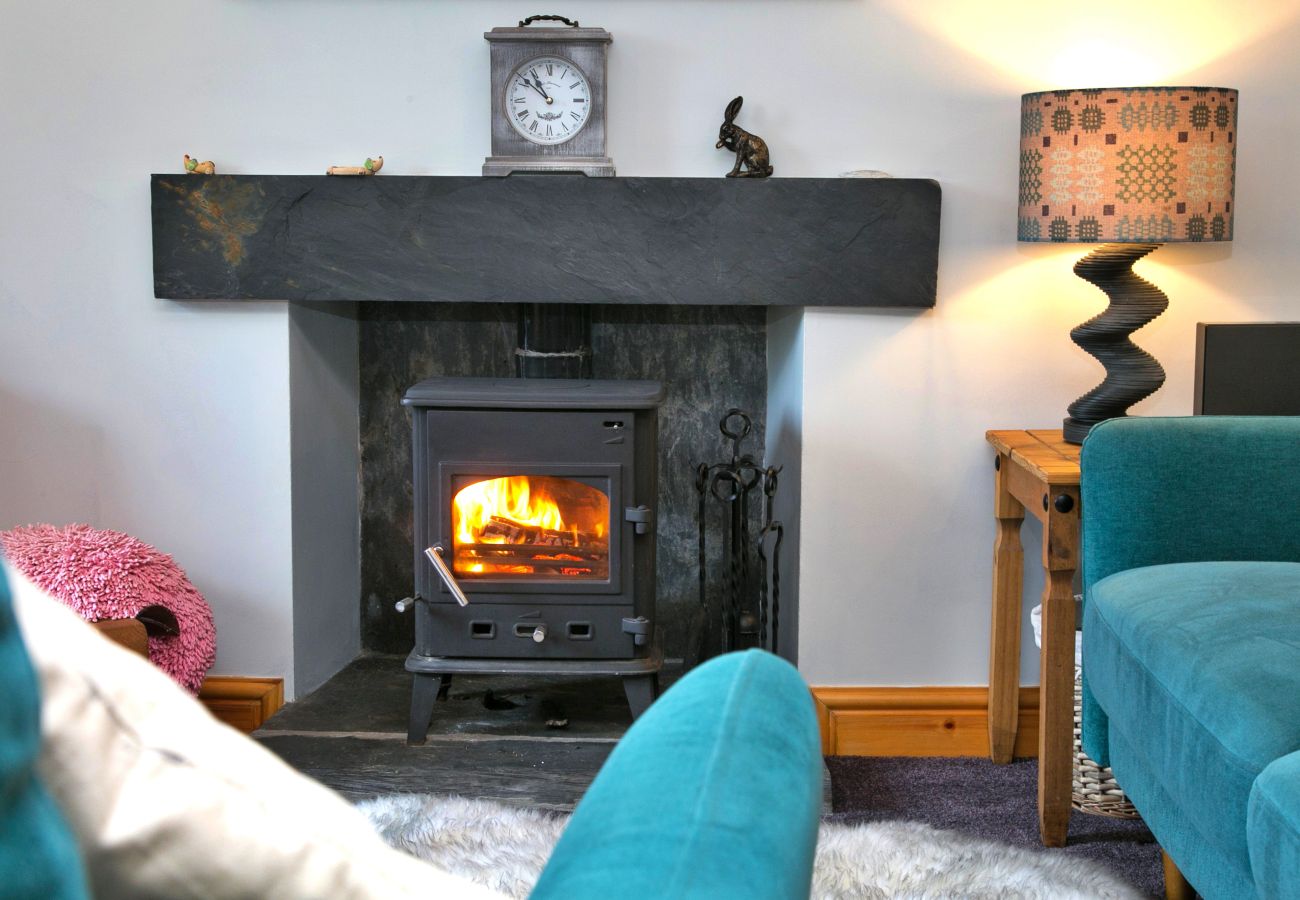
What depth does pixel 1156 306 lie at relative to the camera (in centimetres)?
245

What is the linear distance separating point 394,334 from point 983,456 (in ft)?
4.50

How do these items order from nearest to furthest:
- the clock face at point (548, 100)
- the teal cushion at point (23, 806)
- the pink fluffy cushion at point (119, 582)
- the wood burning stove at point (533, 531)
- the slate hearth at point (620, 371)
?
the teal cushion at point (23, 806), the pink fluffy cushion at point (119, 582), the wood burning stove at point (533, 531), the clock face at point (548, 100), the slate hearth at point (620, 371)

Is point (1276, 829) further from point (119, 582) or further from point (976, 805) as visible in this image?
point (119, 582)

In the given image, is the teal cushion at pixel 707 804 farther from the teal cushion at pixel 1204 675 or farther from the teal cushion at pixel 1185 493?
the teal cushion at pixel 1185 493

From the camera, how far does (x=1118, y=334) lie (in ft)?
8.07

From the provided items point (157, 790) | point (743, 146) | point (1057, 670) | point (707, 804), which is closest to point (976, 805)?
point (1057, 670)

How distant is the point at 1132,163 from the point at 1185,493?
606 millimetres

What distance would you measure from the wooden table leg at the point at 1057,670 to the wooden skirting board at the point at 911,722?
46 cm

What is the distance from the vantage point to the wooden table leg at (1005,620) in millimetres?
2623

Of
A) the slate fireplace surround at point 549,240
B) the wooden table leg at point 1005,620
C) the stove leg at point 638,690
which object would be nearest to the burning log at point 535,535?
the stove leg at point 638,690

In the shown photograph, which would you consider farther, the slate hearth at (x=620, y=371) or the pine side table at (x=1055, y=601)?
the slate hearth at (x=620, y=371)

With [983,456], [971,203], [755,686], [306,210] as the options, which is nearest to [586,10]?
[306,210]

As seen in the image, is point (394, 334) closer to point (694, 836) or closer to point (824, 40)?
point (824, 40)

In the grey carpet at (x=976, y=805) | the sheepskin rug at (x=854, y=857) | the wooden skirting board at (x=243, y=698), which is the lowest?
the grey carpet at (x=976, y=805)
